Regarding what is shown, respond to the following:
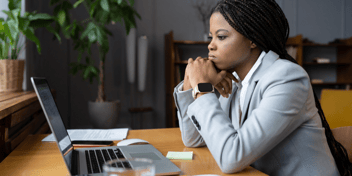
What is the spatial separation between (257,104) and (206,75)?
7.8 inches

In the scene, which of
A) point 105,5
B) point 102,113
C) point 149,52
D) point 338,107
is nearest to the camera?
point 338,107

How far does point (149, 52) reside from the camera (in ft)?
12.9

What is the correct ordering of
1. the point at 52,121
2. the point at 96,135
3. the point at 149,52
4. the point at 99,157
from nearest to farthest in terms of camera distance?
the point at 52,121
the point at 99,157
the point at 96,135
the point at 149,52

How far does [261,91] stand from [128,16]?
2.14 m

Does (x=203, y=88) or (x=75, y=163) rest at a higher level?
(x=203, y=88)


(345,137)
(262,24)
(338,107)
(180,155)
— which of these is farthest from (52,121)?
(338,107)

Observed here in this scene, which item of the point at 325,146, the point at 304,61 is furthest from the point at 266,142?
the point at 304,61

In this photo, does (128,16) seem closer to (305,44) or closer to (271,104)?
(271,104)

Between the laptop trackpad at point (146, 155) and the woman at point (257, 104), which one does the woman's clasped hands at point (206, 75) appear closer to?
the woman at point (257, 104)

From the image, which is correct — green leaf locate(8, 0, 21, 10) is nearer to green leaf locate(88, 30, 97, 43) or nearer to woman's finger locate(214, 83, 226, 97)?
green leaf locate(88, 30, 97, 43)

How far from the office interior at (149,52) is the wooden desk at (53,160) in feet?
7.51

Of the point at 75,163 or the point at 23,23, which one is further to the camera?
the point at 23,23

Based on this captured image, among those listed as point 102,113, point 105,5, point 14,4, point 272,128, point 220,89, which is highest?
point 105,5

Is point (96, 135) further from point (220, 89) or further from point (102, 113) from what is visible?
point (102, 113)
